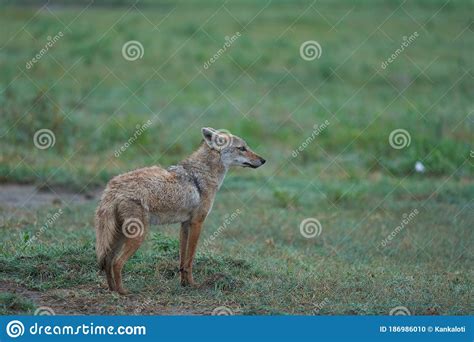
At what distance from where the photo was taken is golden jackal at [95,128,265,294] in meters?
8.77

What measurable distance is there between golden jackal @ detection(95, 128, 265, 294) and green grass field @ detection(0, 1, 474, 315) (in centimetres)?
44

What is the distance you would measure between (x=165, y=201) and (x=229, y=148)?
1.31 m

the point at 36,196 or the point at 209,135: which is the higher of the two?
the point at 209,135

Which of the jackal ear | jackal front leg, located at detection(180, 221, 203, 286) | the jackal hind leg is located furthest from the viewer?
the jackal ear

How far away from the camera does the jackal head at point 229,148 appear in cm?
997

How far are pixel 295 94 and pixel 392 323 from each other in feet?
48.4

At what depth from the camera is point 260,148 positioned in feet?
58.4

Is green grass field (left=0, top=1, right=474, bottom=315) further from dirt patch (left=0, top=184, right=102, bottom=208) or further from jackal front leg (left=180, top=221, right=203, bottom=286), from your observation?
jackal front leg (left=180, top=221, right=203, bottom=286)

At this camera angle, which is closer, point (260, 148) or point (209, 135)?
point (209, 135)

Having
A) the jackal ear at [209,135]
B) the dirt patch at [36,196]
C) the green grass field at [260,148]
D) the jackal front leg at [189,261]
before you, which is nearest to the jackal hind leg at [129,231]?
the green grass field at [260,148]

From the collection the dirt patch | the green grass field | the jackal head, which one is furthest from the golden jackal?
the dirt patch

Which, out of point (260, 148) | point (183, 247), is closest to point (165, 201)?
point (183, 247)

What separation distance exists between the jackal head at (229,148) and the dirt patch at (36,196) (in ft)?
14.6

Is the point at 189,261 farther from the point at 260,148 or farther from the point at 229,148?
the point at 260,148
